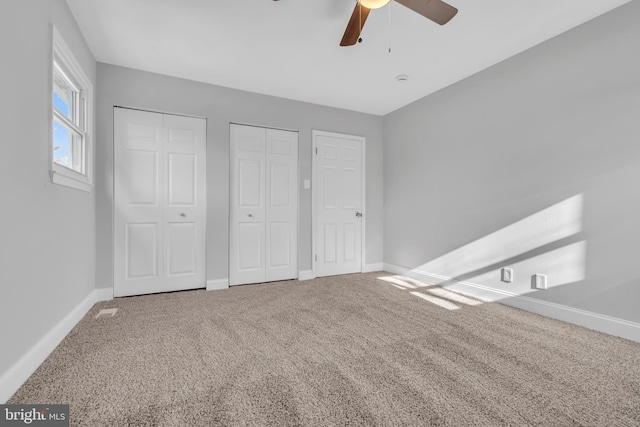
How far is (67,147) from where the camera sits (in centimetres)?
257

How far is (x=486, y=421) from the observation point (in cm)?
131

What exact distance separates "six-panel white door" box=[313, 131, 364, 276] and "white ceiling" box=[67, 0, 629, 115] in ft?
3.25

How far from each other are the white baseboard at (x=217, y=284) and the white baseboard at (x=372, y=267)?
6.96 feet

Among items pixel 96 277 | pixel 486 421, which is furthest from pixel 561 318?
pixel 96 277

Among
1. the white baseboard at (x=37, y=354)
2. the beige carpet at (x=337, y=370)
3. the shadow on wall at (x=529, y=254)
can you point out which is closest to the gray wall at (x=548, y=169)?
the shadow on wall at (x=529, y=254)

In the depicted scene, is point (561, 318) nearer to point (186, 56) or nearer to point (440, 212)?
point (440, 212)

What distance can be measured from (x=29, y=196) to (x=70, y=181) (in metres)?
0.71

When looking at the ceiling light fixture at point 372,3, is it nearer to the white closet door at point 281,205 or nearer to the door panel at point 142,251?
the white closet door at point 281,205

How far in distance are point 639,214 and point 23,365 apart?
413 cm

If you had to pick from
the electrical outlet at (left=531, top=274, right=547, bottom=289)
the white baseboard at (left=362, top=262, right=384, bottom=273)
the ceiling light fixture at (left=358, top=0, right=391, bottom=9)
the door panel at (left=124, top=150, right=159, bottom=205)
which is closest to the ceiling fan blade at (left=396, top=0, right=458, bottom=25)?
the ceiling light fixture at (left=358, top=0, right=391, bottom=9)

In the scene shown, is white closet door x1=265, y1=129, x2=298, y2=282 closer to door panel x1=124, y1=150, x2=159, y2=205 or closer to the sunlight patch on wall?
door panel x1=124, y1=150, x2=159, y2=205

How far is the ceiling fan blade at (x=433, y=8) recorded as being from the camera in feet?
6.07

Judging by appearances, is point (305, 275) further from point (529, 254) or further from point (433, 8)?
point (433, 8)

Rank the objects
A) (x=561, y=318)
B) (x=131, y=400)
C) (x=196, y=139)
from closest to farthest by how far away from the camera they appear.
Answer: (x=131, y=400) < (x=561, y=318) < (x=196, y=139)
